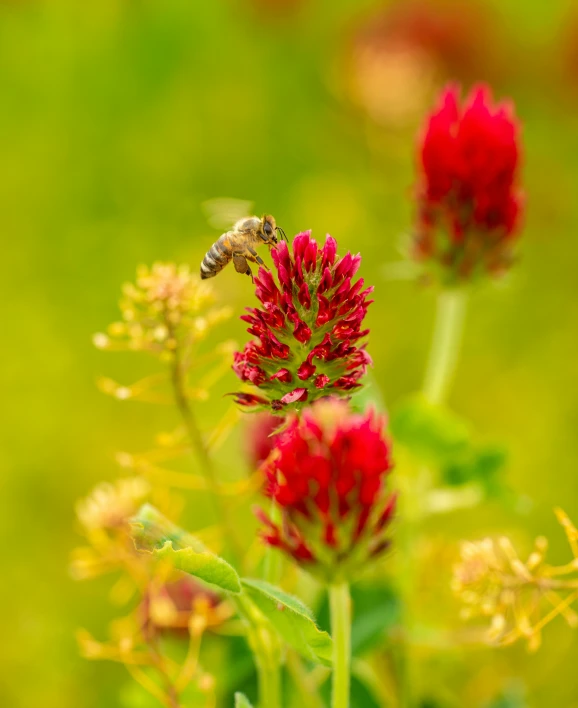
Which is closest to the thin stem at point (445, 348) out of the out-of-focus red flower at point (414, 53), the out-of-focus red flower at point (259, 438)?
the out-of-focus red flower at point (259, 438)

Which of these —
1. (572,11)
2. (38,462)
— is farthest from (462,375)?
(572,11)

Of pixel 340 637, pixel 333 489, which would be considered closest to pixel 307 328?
pixel 333 489

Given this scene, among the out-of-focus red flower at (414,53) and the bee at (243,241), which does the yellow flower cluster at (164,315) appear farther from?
the out-of-focus red flower at (414,53)

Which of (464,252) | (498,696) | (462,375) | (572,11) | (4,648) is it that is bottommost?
(498,696)

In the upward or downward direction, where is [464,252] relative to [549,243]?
downward

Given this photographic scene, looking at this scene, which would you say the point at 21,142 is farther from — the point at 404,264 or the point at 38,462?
the point at 404,264

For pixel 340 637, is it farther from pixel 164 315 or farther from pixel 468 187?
pixel 468 187
